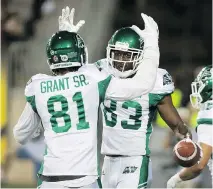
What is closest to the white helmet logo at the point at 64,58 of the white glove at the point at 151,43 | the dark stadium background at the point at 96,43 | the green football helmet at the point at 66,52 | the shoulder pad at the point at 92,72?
the green football helmet at the point at 66,52

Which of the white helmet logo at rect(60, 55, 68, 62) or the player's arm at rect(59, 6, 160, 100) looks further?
the white helmet logo at rect(60, 55, 68, 62)

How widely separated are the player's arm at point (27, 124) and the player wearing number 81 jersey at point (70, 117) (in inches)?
2.9

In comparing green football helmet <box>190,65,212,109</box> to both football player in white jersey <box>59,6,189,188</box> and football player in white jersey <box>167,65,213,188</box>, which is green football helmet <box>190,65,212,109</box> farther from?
football player in white jersey <box>59,6,189,188</box>

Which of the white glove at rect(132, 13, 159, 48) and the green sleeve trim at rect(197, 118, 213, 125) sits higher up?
the white glove at rect(132, 13, 159, 48)

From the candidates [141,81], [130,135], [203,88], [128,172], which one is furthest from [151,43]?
[203,88]

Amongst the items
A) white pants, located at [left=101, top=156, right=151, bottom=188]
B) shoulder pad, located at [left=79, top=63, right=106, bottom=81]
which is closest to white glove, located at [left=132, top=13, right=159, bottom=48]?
shoulder pad, located at [left=79, top=63, right=106, bottom=81]

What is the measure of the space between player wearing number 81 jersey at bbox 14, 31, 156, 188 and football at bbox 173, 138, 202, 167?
2.76 feet

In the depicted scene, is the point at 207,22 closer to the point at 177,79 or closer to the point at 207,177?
the point at 177,79

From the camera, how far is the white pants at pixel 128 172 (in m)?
5.30

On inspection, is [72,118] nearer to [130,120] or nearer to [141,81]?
[141,81]

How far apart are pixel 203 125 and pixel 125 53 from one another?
1.03 metres

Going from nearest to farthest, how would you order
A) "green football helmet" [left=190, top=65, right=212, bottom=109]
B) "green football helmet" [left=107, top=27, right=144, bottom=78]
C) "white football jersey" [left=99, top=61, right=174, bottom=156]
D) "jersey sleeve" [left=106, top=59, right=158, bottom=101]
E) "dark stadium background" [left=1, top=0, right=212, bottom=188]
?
1. "jersey sleeve" [left=106, top=59, right=158, bottom=101]
2. "green football helmet" [left=107, top=27, right=144, bottom=78]
3. "white football jersey" [left=99, top=61, right=174, bottom=156]
4. "green football helmet" [left=190, top=65, right=212, bottom=109]
5. "dark stadium background" [left=1, top=0, right=212, bottom=188]

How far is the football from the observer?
5.05 meters

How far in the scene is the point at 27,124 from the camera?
15.0 ft
